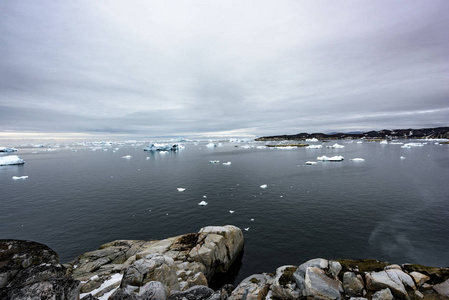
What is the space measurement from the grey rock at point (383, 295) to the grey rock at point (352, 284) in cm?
54

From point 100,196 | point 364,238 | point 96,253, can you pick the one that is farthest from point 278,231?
point 100,196

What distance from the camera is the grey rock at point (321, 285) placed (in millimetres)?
8016

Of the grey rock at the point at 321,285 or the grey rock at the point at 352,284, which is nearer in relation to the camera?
the grey rock at the point at 321,285

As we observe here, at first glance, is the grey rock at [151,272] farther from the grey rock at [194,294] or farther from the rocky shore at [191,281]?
the grey rock at [194,294]

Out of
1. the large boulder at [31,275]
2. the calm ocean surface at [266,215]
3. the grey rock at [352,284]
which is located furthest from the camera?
the calm ocean surface at [266,215]

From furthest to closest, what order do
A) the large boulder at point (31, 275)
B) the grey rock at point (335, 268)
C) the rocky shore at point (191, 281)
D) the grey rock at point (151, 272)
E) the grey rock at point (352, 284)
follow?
the grey rock at point (335, 268), the grey rock at point (151, 272), the grey rock at point (352, 284), the rocky shore at point (191, 281), the large boulder at point (31, 275)

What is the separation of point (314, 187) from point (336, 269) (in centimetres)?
2921

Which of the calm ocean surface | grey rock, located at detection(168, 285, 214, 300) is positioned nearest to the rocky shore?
grey rock, located at detection(168, 285, 214, 300)

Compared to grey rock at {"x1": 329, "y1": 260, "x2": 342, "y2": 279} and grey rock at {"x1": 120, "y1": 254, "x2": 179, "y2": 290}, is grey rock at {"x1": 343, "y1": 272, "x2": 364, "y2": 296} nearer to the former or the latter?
grey rock at {"x1": 329, "y1": 260, "x2": 342, "y2": 279}

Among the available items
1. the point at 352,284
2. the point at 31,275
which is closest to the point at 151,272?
the point at 31,275

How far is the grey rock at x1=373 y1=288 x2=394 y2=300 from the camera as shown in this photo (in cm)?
765

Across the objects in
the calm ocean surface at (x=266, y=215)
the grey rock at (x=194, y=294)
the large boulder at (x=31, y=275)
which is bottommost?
the calm ocean surface at (x=266, y=215)

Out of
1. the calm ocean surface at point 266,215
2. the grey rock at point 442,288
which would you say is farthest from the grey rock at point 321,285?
the calm ocean surface at point 266,215

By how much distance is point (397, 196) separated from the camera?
29.7 meters
